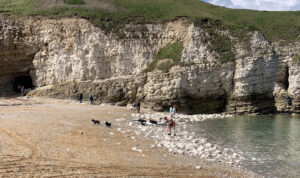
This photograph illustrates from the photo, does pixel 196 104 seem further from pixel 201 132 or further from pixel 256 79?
pixel 201 132

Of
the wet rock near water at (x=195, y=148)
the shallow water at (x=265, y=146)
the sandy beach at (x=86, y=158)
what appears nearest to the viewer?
the sandy beach at (x=86, y=158)

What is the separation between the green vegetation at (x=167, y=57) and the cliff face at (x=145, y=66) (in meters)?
0.59

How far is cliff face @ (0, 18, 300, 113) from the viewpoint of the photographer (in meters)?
32.9

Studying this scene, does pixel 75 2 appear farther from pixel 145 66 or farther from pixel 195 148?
pixel 195 148

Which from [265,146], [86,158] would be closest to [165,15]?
[265,146]

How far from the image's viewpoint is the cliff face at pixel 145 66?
108 ft

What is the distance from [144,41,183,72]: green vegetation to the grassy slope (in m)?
4.76

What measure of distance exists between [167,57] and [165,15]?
7970 mm

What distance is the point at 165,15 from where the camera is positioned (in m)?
39.2

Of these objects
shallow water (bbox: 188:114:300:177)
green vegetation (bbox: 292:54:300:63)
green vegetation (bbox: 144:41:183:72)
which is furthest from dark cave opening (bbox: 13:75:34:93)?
green vegetation (bbox: 292:54:300:63)

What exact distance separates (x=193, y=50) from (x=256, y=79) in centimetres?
842

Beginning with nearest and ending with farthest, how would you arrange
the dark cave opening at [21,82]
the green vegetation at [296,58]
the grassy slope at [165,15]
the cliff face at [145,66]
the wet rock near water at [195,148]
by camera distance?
the wet rock near water at [195,148] < the cliff face at [145,66] < the green vegetation at [296,58] < the grassy slope at [165,15] < the dark cave opening at [21,82]

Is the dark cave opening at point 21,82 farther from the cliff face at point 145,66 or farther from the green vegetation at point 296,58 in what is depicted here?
the green vegetation at point 296,58

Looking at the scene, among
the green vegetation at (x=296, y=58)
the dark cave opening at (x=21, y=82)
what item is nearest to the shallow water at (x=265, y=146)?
the green vegetation at (x=296, y=58)
